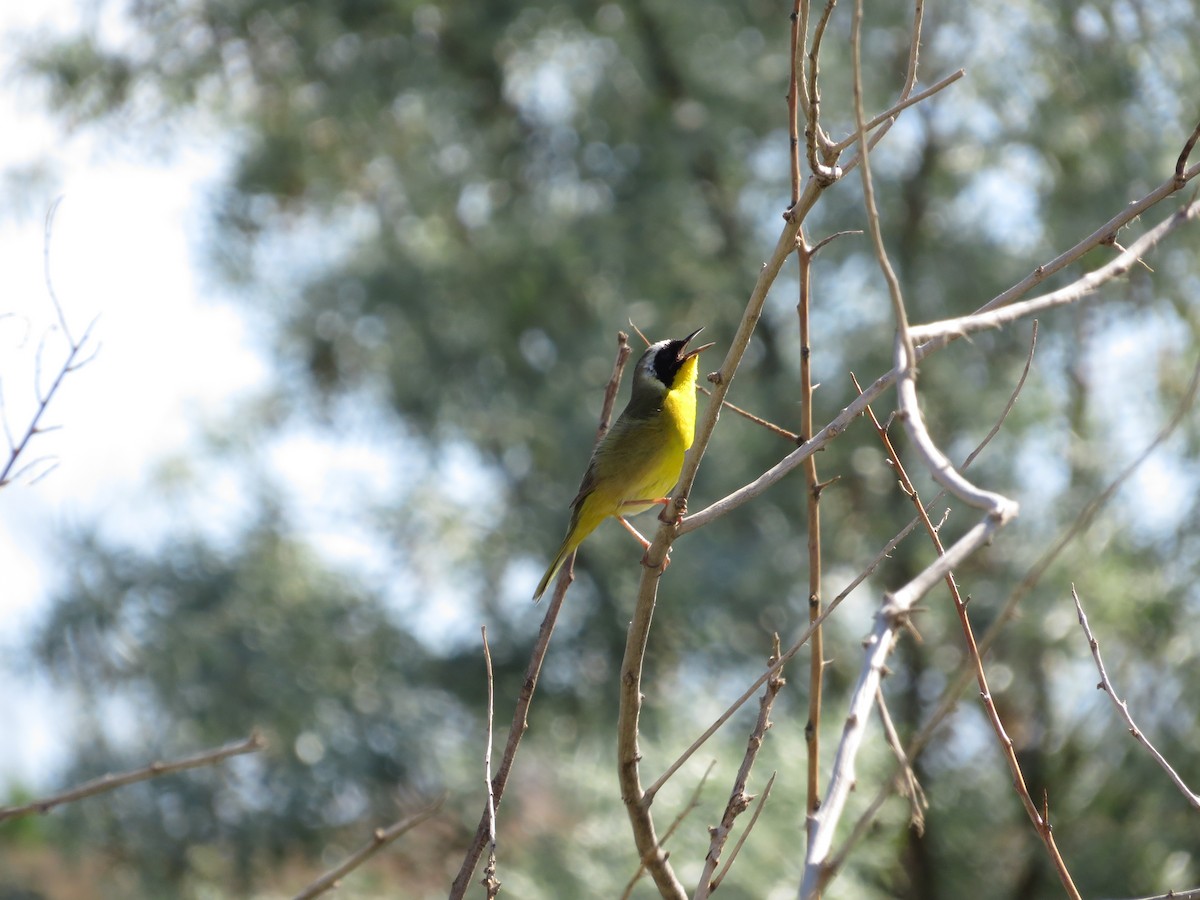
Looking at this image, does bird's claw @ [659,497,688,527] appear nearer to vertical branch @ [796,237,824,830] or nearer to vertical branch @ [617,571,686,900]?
vertical branch @ [617,571,686,900]

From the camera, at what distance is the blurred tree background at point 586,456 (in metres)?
6.36

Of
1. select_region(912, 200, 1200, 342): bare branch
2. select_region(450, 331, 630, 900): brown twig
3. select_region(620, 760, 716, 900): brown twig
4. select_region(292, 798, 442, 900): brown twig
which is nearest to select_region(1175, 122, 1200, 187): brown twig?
select_region(912, 200, 1200, 342): bare branch

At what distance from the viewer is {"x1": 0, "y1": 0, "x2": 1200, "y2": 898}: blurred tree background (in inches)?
251

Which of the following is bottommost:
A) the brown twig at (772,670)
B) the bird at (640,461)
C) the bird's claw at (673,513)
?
the brown twig at (772,670)

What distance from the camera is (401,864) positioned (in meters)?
7.14

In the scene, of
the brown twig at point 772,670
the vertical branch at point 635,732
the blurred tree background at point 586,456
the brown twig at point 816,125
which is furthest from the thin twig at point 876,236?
the blurred tree background at point 586,456

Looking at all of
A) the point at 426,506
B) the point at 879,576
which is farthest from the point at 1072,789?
the point at 426,506

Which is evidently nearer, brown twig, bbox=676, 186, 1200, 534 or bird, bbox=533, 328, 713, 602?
brown twig, bbox=676, 186, 1200, 534

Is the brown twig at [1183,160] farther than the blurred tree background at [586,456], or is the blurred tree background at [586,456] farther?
the blurred tree background at [586,456]

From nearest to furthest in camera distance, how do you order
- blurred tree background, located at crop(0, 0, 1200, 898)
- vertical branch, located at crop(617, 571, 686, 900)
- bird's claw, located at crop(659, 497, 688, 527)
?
vertical branch, located at crop(617, 571, 686, 900), bird's claw, located at crop(659, 497, 688, 527), blurred tree background, located at crop(0, 0, 1200, 898)

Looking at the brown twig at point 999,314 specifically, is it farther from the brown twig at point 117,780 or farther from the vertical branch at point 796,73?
the brown twig at point 117,780

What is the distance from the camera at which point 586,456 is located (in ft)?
22.0

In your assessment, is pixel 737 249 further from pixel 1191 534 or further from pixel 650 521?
pixel 1191 534

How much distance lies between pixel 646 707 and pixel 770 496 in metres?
1.37
